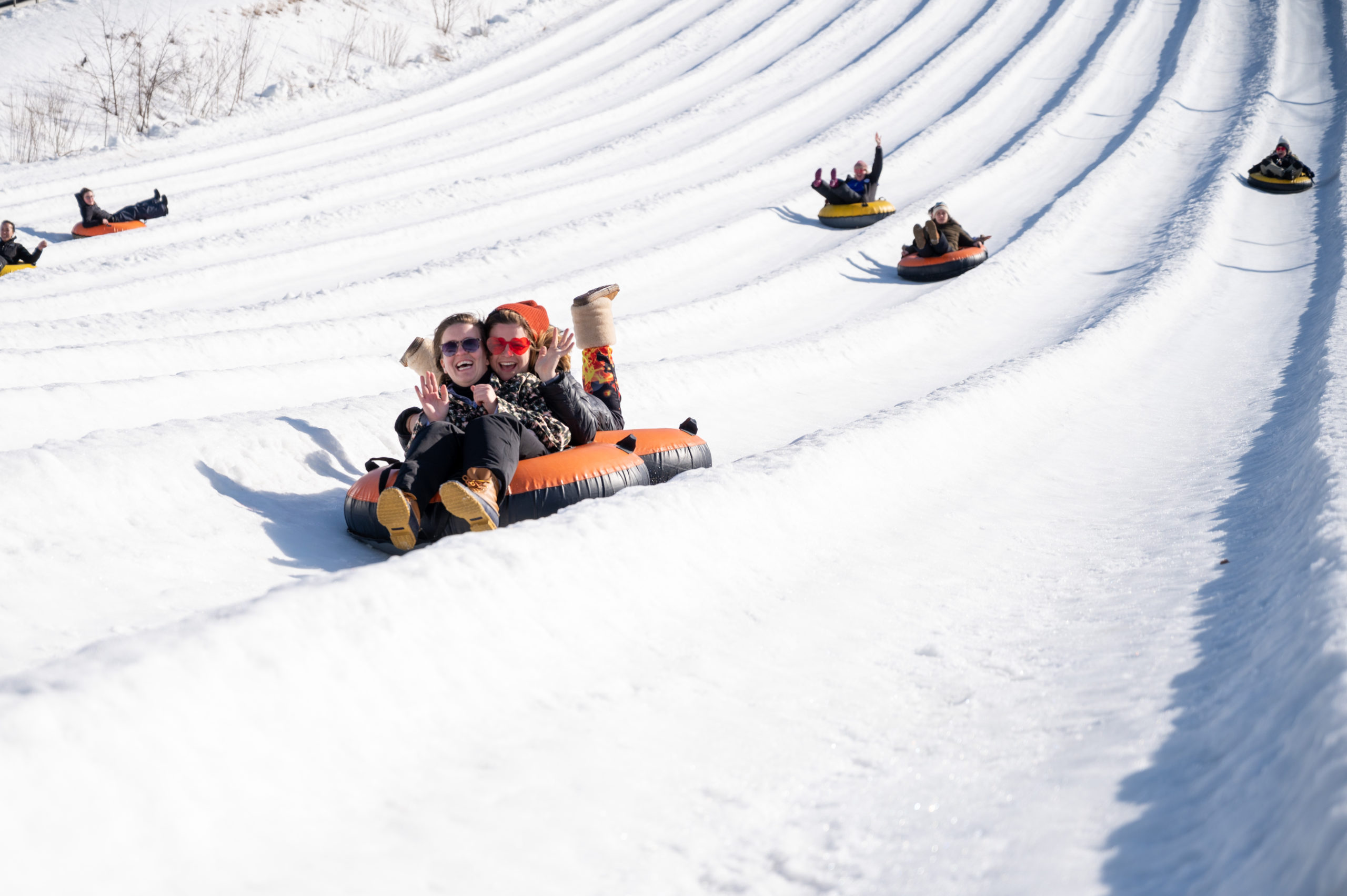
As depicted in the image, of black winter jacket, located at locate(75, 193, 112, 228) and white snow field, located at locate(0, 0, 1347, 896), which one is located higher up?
black winter jacket, located at locate(75, 193, 112, 228)

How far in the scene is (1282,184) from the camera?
40.8ft

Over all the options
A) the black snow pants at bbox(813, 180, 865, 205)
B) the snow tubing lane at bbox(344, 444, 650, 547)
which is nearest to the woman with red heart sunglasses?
the snow tubing lane at bbox(344, 444, 650, 547)

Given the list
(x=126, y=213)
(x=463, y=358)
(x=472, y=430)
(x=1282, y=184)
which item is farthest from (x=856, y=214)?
(x=472, y=430)

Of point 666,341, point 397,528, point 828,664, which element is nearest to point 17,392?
point 397,528

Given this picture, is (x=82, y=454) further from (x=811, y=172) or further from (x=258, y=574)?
(x=811, y=172)

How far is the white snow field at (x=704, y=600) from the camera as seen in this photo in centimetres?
164

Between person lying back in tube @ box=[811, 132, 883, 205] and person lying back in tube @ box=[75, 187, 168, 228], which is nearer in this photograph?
person lying back in tube @ box=[75, 187, 168, 228]

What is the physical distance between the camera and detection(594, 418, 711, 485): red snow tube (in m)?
3.78

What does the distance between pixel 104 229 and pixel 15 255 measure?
4.00ft

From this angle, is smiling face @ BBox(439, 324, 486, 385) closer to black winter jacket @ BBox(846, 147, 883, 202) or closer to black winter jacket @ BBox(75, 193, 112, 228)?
black winter jacket @ BBox(75, 193, 112, 228)

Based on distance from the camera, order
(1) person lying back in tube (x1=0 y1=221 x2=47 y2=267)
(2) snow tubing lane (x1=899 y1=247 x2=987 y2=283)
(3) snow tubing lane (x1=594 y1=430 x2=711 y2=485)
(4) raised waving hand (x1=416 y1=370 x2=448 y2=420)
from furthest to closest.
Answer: (2) snow tubing lane (x1=899 y1=247 x2=987 y2=283) < (1) person lying back in tube (x1=0 y1=221 x2=47 y2=267) < (3) snow tubing lane (x1=594 y1=430 x2=711 y2=485) < (4) raised waving hand (x1=416 y1=370 x2=448 y2=420)

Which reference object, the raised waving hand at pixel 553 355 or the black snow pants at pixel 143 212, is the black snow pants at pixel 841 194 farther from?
the raised waving hand at pixel 553 355

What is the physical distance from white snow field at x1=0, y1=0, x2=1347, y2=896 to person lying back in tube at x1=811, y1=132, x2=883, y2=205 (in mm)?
2286

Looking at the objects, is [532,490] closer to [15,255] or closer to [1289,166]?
[15,255]
